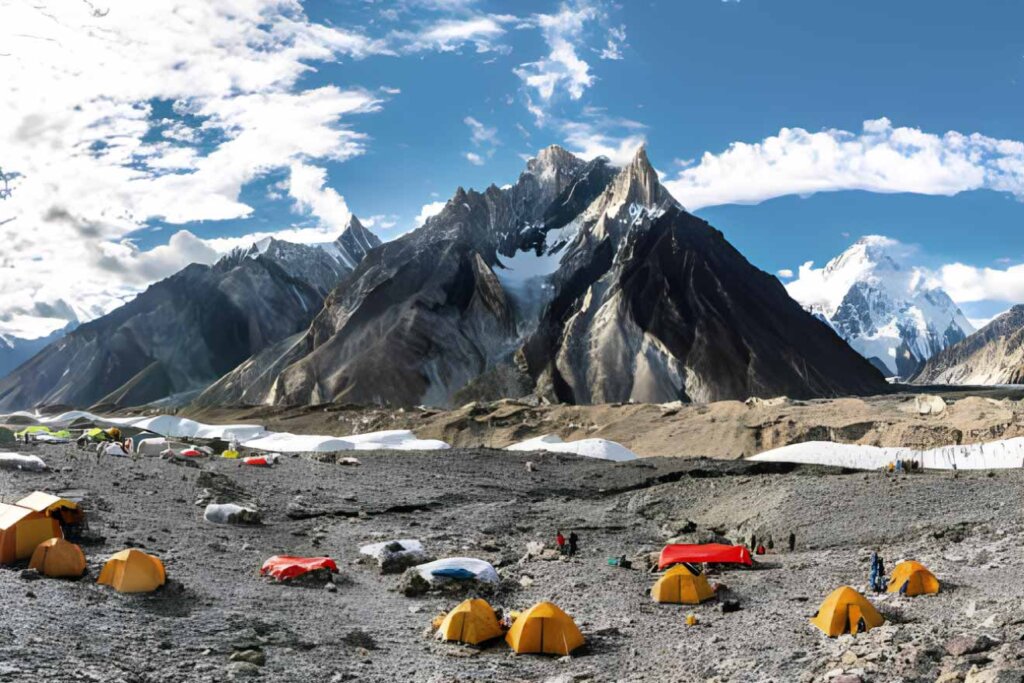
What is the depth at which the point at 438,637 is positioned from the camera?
61.5ft

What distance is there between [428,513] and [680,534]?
406 inches

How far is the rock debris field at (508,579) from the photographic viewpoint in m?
15.8

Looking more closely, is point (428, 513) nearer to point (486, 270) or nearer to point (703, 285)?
point (703, 285)

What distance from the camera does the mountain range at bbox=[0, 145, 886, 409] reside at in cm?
11269

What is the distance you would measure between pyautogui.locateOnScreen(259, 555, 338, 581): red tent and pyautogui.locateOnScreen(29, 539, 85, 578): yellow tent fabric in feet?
15.4

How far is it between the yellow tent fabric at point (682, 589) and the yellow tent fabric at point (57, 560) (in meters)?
14.1

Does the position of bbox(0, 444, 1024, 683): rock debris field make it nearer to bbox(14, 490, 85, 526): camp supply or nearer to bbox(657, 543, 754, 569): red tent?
bbox(657, 543, 754, 569): red tent

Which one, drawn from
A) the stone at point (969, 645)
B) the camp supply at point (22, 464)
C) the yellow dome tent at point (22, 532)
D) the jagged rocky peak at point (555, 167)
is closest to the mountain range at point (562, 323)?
the jagged rocky peak at point (555, 167)

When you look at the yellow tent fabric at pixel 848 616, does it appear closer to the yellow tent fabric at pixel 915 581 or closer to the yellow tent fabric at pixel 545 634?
the yellow tent fabric at pixel 915 581

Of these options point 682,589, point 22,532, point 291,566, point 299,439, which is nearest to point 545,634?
point 682,589

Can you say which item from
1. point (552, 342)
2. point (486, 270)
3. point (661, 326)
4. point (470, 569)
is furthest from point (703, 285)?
point (470, 569)

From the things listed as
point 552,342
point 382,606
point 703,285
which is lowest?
point 382,606

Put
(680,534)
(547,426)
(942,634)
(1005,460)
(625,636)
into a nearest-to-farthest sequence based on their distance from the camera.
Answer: (942,634) → (625,636) → (680,534) → (1005,460) → (547,426)

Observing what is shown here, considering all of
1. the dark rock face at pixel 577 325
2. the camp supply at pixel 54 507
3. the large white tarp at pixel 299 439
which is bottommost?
the large white tarp at pixel 299 439
